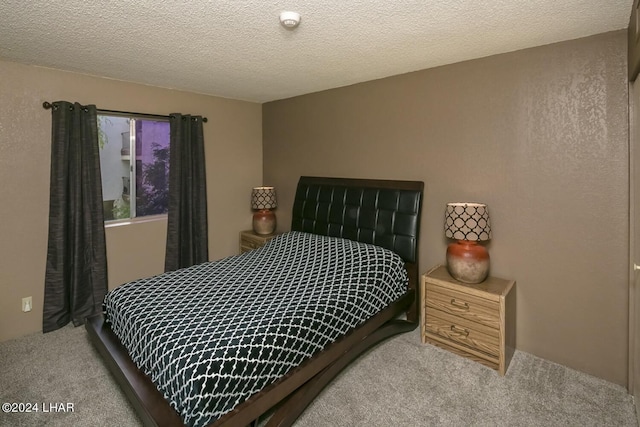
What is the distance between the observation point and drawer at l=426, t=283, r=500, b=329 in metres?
2.33

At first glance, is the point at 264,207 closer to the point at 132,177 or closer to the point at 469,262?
the point at 132,177

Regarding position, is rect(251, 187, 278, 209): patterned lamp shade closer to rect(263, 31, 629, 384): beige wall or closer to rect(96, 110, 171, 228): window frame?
rect(96, 110, 171, 228): window frame

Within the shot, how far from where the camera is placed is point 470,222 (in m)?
2.47

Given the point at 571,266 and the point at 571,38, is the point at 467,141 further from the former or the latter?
the point at 571,266

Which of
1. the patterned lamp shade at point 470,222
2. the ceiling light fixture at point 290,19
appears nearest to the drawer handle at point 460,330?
the patterned lamp shade at point 470,222

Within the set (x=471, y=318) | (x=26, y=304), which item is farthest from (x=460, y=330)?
(x=26, y=304)

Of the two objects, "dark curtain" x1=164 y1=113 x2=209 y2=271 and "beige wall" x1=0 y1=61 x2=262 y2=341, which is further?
"dark curtain" x1=164 y1=113 x2=209 y2=271

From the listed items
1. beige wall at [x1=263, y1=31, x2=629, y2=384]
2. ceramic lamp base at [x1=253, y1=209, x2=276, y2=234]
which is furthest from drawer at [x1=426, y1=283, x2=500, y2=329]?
ceramic lamp base at [x1=253, y1=209, x2=276, y2=234]

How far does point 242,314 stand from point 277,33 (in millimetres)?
1741

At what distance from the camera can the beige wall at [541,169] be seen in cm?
216

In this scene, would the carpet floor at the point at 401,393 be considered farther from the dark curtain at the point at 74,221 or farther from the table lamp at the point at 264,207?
the table lamp at the point at 264,207

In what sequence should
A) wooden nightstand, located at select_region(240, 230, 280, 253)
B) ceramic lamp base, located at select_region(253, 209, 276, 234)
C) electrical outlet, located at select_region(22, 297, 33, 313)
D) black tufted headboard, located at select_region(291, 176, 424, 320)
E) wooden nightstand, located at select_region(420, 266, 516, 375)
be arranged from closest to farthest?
wooden nightstand, located at select_region(420, 266, 516, 375)
electrical outlet, located at select_region(22, 297, 33, 313)
black tufted headboard, located at select_region(291, 176, 424, 320)
wooden nightstand, located at select_region(240, 230, 280, 253)
ceramic lamp base, located at select_region(253, 209, 276, 234)

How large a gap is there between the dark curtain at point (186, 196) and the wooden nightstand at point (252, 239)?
0.53 meters

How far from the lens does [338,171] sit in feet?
11.9
